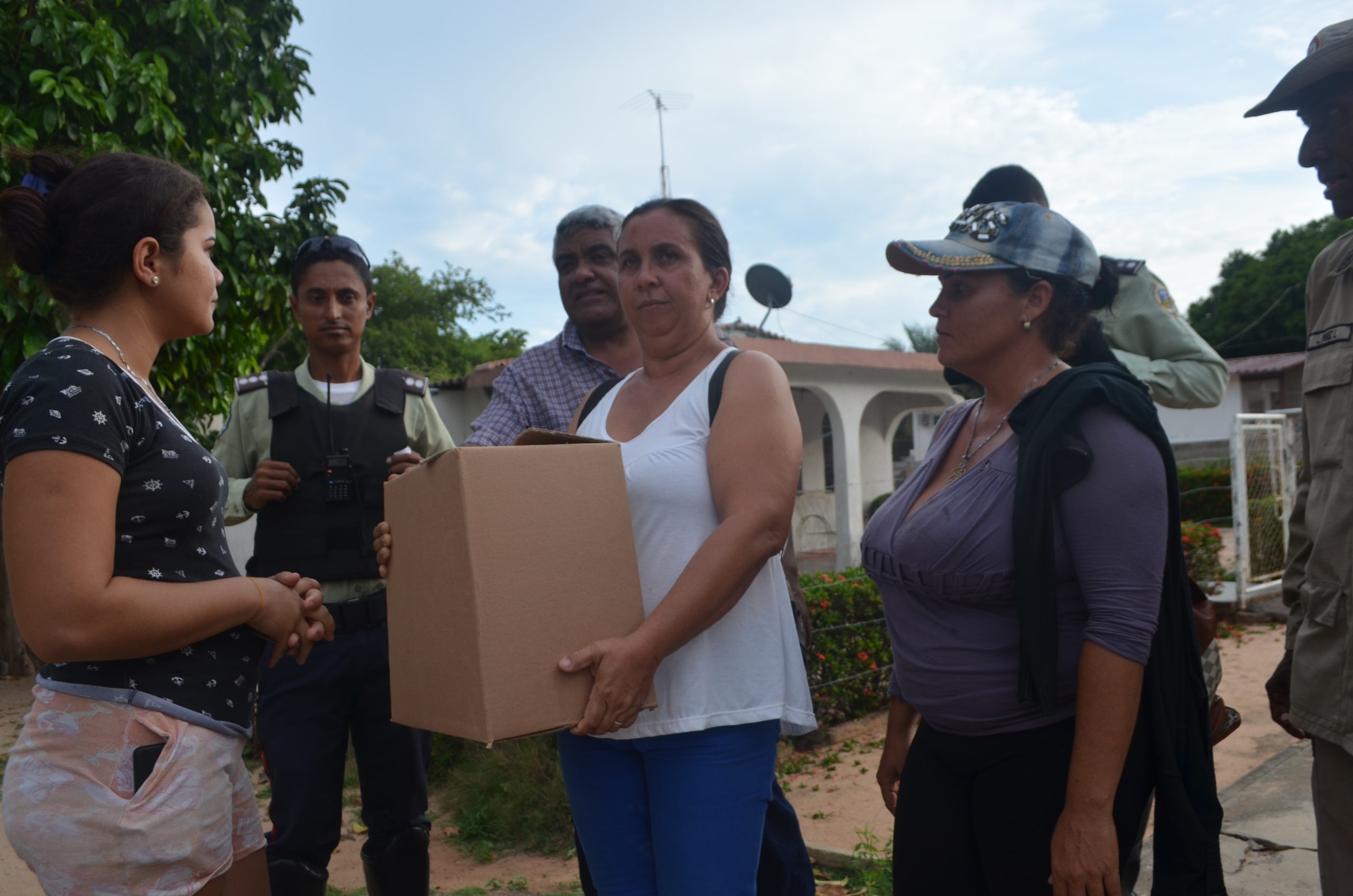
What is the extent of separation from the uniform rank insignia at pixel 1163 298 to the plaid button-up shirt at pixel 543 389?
1.64 meters

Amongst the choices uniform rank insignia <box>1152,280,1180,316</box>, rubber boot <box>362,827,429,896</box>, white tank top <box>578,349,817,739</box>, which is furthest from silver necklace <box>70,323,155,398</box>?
uniform rank insignia <box>1152,280,1180,316</box>

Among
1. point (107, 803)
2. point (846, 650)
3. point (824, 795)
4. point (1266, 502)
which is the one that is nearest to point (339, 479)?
point (107, 803)

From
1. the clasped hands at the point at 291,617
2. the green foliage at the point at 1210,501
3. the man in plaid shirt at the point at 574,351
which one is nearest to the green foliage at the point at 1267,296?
the green foliage at the point at 1210,501

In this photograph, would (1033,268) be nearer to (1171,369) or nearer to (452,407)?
(1171,369)

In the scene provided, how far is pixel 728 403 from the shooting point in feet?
6.33

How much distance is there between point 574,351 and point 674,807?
61.2 inches

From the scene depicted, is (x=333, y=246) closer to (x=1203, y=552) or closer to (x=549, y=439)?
(x=549, y=439)

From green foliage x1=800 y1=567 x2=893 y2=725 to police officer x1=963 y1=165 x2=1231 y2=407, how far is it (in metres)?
3.27

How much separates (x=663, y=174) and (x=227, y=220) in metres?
13.3

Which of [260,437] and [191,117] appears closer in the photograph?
[260,437]

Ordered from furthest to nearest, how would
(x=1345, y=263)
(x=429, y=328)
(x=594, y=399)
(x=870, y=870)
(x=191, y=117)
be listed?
(x=429, y=328), (x=191, y=117), (x=870, y=870), (x=594, y=399), (x=1345, y=263)

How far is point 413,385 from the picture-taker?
3107mm

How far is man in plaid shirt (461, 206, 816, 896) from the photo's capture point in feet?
9.48

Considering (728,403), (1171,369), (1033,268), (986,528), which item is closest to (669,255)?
(728,403)
